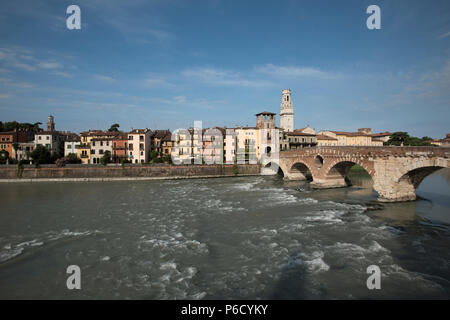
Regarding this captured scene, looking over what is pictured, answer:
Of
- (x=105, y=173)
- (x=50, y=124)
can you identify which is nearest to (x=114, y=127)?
(x=50, y=124)

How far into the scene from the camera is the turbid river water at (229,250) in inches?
340

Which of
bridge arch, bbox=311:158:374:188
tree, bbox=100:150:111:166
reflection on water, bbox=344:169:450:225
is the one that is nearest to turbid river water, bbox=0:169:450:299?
reflection on water, bbox=344:169:450:225

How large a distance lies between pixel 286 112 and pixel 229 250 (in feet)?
228

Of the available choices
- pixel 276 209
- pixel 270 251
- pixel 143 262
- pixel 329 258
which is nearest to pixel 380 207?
pixel 276 209

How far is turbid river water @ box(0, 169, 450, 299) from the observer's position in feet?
28.4

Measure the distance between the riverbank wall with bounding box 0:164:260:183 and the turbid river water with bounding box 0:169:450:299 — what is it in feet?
74.6

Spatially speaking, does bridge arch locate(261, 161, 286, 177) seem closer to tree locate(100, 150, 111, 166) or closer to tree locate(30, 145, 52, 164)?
tree locate(100, 150, 111, 166)

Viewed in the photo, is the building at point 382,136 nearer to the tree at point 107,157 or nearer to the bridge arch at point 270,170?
the bridge arch at point 270,170

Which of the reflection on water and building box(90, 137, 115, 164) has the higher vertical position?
building box(90, 137, 115, 164)

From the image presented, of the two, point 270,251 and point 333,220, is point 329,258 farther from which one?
point 333,220

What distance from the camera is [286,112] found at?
2985 inches

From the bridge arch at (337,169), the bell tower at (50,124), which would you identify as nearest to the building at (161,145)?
the bell tower at (50,124)

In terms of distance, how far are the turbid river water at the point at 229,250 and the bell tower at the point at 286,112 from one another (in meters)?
56.1

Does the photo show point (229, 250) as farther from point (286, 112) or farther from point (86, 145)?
point (286, 112)
